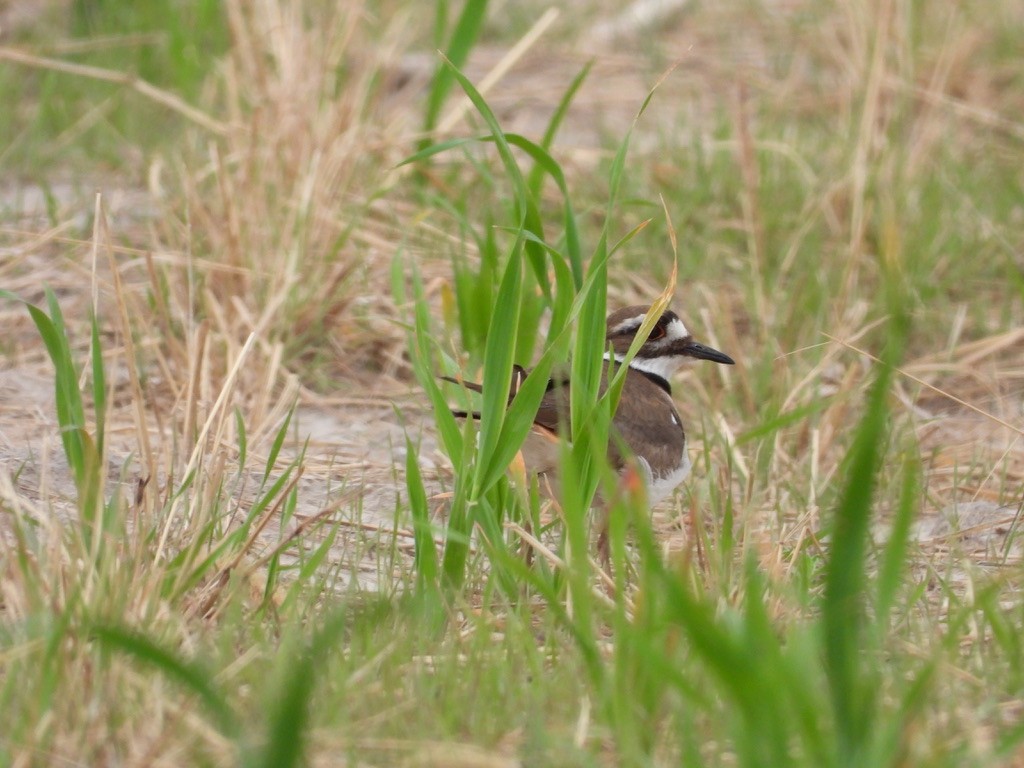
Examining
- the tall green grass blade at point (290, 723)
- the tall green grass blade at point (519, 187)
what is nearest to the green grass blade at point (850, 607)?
the tall green grass blade at point (290, 723)

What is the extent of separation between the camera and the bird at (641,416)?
394 centimetres

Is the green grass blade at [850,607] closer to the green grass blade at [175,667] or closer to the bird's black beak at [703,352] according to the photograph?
the green grass blade at [175,667]

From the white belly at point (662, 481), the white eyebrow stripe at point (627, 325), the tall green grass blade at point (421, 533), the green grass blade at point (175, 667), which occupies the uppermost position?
the white eyebrow stripe at point (627, 325)

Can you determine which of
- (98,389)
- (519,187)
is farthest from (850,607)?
(98,389)

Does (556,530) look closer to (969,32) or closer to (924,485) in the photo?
(924,485)

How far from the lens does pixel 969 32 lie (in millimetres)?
8008

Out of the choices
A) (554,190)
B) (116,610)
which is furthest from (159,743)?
(554,190)

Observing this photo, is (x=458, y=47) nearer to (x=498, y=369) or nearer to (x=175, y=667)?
(x=498, y=369)

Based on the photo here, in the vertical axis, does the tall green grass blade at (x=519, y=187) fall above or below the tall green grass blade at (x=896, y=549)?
above

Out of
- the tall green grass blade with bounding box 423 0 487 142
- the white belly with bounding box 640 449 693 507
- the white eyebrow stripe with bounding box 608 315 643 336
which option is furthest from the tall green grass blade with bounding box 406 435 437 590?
the tall green grass blade with bounding box 423 0 487 142

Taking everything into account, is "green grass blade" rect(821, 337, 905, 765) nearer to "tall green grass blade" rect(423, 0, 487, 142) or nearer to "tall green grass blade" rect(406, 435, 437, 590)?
"tall green grass blade" rect(406, 435, 437, 590)

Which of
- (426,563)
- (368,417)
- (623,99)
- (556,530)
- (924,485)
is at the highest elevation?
(623,99)

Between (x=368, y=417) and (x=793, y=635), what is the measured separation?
2.63 meters

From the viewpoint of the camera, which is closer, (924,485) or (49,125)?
(924,485)
